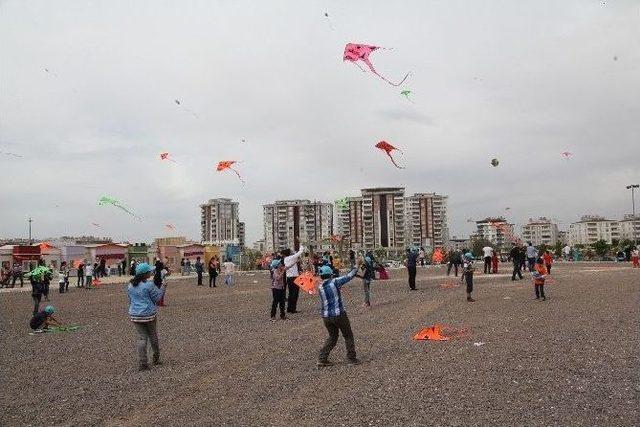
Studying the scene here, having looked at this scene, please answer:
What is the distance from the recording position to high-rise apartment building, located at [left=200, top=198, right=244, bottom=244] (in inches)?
6114

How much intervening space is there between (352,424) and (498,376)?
2469 mm

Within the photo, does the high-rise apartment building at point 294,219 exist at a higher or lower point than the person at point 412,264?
higher

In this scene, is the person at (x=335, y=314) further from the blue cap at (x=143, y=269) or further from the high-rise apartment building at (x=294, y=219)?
the high-rise apartment building at (x=294, y=219)

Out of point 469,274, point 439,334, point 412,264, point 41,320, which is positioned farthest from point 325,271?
point 412,264

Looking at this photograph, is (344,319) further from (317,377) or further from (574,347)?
(574,347)

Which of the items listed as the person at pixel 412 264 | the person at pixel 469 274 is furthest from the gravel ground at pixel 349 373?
the person at pixel 412 264

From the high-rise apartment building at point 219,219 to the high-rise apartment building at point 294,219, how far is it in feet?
34.3

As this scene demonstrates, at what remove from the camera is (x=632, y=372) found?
686 centimetres

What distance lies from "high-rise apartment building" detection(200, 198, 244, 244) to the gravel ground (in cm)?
14260

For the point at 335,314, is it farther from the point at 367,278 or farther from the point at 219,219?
the point at 219,219


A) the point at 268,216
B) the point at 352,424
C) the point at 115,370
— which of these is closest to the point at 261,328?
the point at 115,370

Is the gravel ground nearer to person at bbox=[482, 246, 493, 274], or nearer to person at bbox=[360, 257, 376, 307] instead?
person at bbox=[360, 257, 376, 307]

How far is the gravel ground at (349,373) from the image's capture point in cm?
575

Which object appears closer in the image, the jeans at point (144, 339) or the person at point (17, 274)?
the jeans at point (144, 339)
